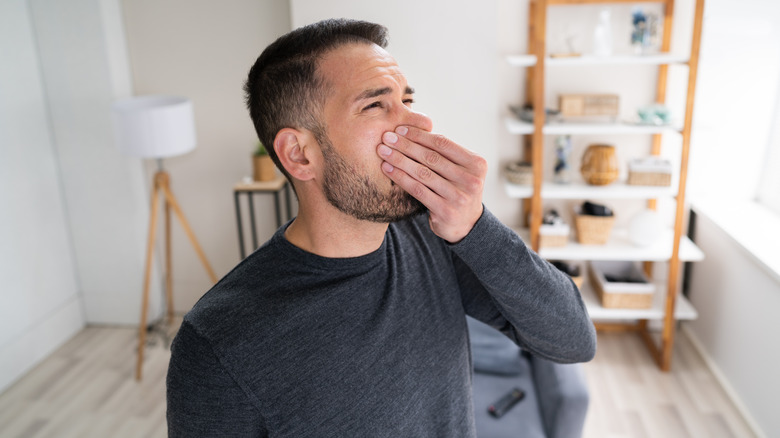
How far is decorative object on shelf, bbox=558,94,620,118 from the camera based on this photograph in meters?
2.93

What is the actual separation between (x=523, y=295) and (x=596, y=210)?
2.24 m

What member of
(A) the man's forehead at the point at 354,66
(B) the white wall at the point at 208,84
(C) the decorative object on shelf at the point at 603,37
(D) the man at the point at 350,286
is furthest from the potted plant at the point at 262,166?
(A) the man's forehead at the point at 354,66

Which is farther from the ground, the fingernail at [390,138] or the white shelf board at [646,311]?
the fingernail at [390,138]

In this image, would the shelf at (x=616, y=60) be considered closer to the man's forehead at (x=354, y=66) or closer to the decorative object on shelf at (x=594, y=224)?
the decorative object on shelf at (x=594, y=224)

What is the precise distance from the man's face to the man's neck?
0.03 m

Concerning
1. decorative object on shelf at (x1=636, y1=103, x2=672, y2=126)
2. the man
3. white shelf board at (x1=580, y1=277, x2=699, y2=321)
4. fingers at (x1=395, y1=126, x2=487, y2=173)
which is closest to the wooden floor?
white shelf board at (x1=580, y1=277, x2=699, y2=321)

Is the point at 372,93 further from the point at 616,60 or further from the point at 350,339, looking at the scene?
the point at 616,60

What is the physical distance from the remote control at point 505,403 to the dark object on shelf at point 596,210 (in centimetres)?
115

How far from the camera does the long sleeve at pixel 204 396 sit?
98 centimetres

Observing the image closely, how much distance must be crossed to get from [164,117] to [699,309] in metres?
3.06

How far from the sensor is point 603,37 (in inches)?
111

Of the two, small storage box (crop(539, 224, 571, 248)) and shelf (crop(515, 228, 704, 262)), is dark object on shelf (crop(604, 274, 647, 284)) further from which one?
small storage box (crop(539, 224, 571, 248))

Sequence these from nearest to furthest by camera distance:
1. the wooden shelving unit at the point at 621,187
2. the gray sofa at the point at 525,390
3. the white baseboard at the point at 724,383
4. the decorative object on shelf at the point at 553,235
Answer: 1. the gray sofa at the point at 525,390
2. the white baseboard at the point at 724,383
3. the wooden shelving unit at the point at 621,187
4. the decorative object on shelf at the point at 553,235

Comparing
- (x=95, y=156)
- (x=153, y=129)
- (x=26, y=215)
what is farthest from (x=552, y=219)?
(x=26, y=215)
